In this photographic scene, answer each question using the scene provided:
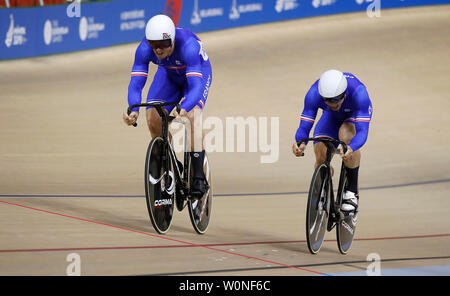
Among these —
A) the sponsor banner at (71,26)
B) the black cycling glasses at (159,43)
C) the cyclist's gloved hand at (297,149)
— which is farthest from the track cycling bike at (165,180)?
the sponsor banner at (71,26)

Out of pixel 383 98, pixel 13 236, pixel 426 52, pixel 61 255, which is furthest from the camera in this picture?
pixel 426 52

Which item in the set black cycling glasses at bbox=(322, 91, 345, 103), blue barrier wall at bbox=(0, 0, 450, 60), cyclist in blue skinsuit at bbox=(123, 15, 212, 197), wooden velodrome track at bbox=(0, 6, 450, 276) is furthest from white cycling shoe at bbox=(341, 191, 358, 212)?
blue barrier wall at bbox=(0, 0, 450, 60)

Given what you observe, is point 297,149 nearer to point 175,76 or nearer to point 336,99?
point 336,99

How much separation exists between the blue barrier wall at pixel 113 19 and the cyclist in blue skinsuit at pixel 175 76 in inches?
257

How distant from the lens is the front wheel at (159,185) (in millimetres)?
4164

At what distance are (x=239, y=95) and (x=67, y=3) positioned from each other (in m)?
3.02

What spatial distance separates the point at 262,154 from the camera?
7422 mm

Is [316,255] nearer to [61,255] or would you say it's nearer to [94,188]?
[61,255]

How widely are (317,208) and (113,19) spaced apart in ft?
24.2

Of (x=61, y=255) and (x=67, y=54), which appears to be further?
(x=67, y=54)

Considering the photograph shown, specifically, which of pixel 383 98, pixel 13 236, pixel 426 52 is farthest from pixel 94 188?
pixel 426 52

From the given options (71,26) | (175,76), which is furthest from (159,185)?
(71,26)

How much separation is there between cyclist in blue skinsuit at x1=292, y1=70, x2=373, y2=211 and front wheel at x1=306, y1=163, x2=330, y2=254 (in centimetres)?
16

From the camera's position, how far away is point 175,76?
4.55 meters
